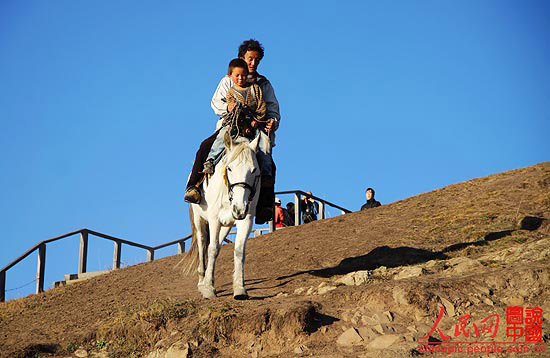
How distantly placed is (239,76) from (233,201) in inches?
96.5

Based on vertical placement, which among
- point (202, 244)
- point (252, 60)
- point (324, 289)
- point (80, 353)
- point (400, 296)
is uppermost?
point (252, 60)

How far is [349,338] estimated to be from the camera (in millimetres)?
12180

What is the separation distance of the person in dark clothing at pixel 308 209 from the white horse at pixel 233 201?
35.8 ft

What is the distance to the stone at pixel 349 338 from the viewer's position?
12109 millimetres

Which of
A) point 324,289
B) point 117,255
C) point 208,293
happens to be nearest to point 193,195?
point 208,293

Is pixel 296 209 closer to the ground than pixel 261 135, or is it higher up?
higher up

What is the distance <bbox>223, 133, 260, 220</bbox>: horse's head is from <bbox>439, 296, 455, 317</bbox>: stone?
337cm

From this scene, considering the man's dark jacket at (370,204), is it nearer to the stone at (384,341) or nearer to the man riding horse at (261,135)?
the man riding horse at (261,135)

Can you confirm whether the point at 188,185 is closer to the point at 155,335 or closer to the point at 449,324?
the point at 155,335

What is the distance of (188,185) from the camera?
51.1 feet

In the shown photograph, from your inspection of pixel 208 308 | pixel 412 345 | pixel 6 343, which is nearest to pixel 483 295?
pixel 412 345

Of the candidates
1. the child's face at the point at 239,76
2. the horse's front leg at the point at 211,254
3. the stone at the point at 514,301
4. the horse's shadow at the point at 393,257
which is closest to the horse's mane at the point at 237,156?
the horse's front leg at the point at 211,254

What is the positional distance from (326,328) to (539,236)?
6.51 meters

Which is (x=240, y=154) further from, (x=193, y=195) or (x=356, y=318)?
(x=356, y=318)
